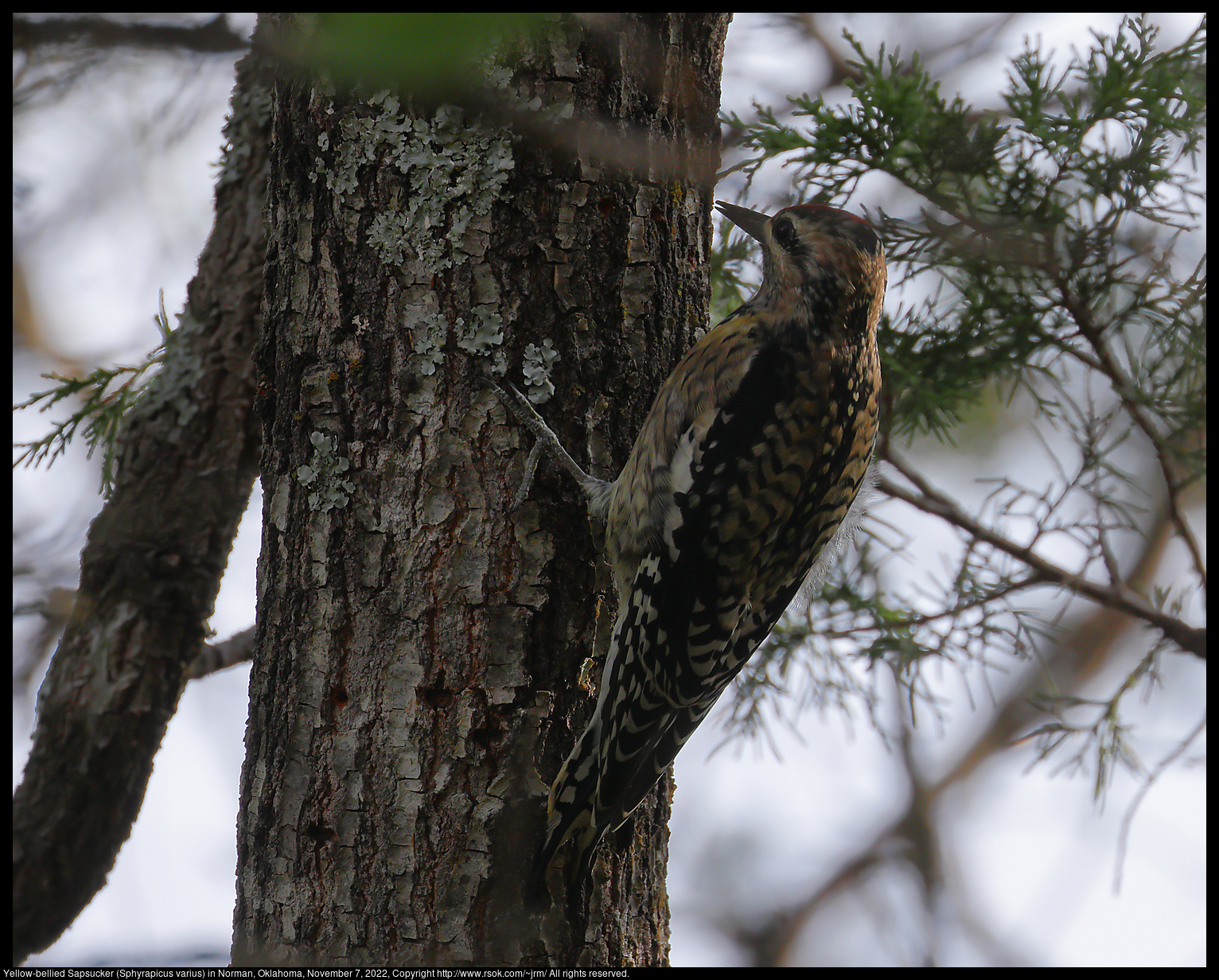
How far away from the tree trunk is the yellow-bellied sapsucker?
0.07 m

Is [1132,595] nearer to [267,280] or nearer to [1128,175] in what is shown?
[1128,175]

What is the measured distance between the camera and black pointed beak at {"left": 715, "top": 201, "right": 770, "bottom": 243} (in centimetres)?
234

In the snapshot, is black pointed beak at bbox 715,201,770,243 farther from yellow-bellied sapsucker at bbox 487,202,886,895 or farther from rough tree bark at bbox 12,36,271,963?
rough tree bark at bbox 12,36,271,963

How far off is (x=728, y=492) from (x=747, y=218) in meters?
0.80

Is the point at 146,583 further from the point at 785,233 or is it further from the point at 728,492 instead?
the point at 785,233

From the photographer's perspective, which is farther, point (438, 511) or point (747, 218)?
point (747, 218)

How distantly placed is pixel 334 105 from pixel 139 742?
5.75 ft

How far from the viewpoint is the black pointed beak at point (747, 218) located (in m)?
2.34

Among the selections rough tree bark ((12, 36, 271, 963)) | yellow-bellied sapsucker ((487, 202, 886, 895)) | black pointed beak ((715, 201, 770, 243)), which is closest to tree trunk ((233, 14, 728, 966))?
yellow-bellied sapsucker ((487, 202, 886, 895))

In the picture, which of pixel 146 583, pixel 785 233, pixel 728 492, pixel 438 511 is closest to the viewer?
pixel 438 511

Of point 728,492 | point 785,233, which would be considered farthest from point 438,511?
point 785,233

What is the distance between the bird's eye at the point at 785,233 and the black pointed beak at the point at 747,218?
0.05 m

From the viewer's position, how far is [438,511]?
5.39 feet

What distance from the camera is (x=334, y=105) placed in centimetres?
174
